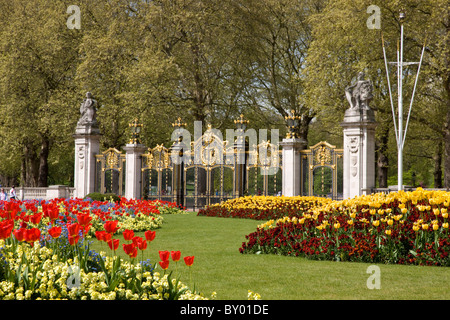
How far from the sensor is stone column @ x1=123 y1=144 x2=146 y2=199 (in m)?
22.5

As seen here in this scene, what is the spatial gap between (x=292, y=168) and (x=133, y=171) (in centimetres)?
697

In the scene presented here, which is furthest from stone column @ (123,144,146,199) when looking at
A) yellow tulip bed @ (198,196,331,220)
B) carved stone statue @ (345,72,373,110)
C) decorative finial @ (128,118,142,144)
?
carved stone statue @ (345,72,373,110)

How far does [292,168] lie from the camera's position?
19.7m

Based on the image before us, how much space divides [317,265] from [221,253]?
72.0 inches

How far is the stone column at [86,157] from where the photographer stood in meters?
22.8

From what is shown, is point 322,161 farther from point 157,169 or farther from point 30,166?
point 30,166

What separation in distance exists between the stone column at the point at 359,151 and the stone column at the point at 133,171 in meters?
8.95

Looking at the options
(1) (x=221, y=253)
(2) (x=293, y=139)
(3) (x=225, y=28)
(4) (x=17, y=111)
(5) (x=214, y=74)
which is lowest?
(1) (x=221, y=253)

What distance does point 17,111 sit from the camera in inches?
1105

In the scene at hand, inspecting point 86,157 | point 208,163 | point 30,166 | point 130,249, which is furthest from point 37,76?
point 130,249

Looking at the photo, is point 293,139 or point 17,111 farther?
point 17,111

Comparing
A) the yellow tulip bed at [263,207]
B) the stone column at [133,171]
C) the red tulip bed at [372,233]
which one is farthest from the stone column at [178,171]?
the red tulip bed at [372,233]
